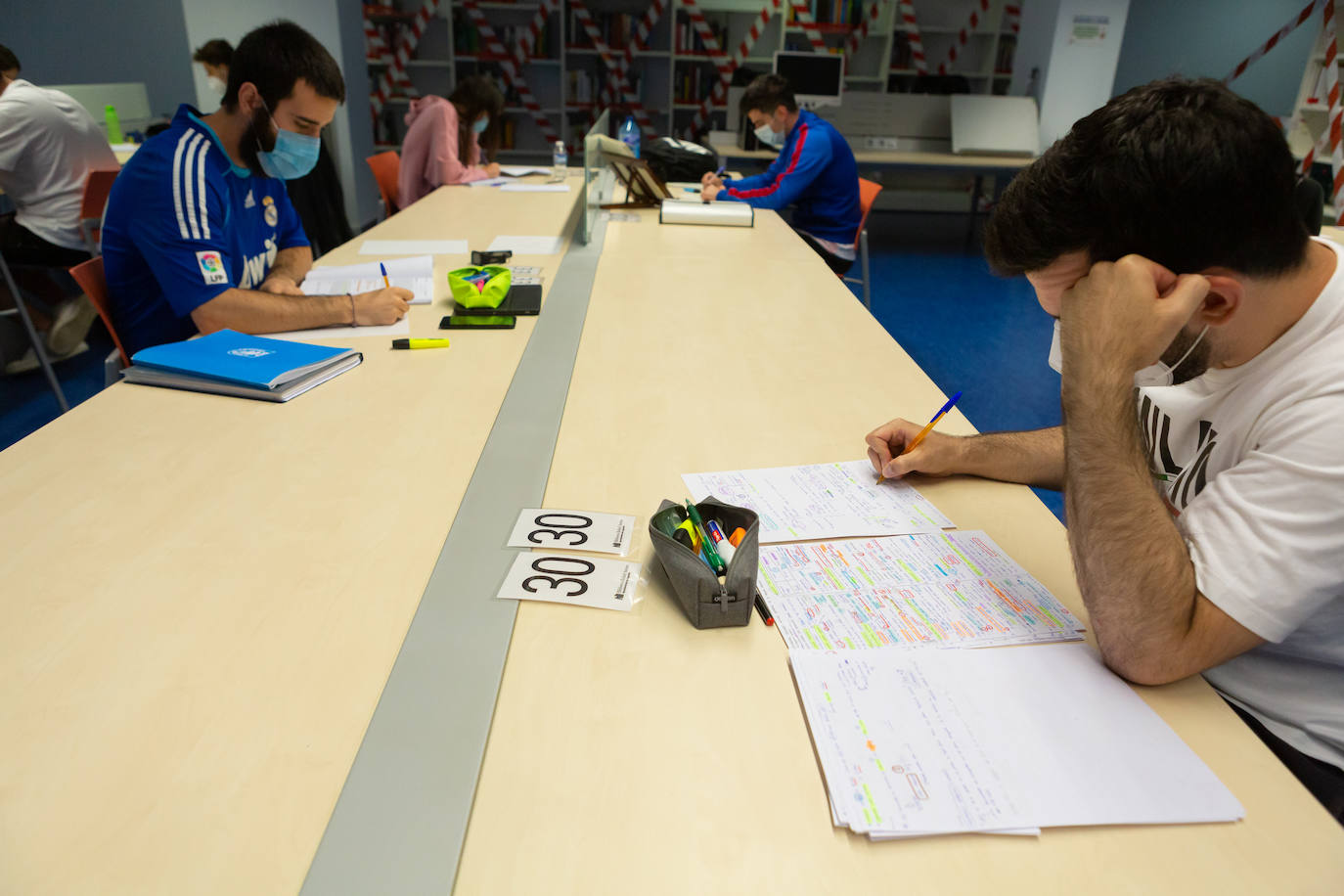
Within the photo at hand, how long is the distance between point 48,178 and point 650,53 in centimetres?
483

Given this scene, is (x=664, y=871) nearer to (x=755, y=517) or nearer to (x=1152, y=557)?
(x=755, y=517)

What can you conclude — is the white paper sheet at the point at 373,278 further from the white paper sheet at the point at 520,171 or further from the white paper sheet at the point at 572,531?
the white paper sheet at the point at 520,171

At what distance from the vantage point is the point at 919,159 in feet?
19.4

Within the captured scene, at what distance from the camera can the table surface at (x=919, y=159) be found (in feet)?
18.8

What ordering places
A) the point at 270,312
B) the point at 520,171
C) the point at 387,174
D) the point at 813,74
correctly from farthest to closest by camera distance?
the point at 813,74, the point at 520,171, the point at 387,174, the point at 270,312

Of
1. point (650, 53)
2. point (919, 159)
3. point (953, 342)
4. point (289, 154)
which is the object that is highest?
point (650, 53)

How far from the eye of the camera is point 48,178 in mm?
3229

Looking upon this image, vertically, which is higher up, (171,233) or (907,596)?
(171,233)

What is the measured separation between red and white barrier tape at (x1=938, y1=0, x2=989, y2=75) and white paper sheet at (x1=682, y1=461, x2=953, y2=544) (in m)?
7.41

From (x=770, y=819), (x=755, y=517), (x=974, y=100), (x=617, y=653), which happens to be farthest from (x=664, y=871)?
(x=974, y=100)

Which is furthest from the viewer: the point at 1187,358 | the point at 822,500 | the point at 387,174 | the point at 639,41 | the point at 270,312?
the point at 639,41

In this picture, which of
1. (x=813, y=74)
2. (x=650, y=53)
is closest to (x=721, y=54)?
(x=650, y=53)

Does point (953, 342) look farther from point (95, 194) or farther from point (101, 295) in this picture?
point (95, 194)

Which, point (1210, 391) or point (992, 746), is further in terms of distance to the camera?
point (1210, 391)
